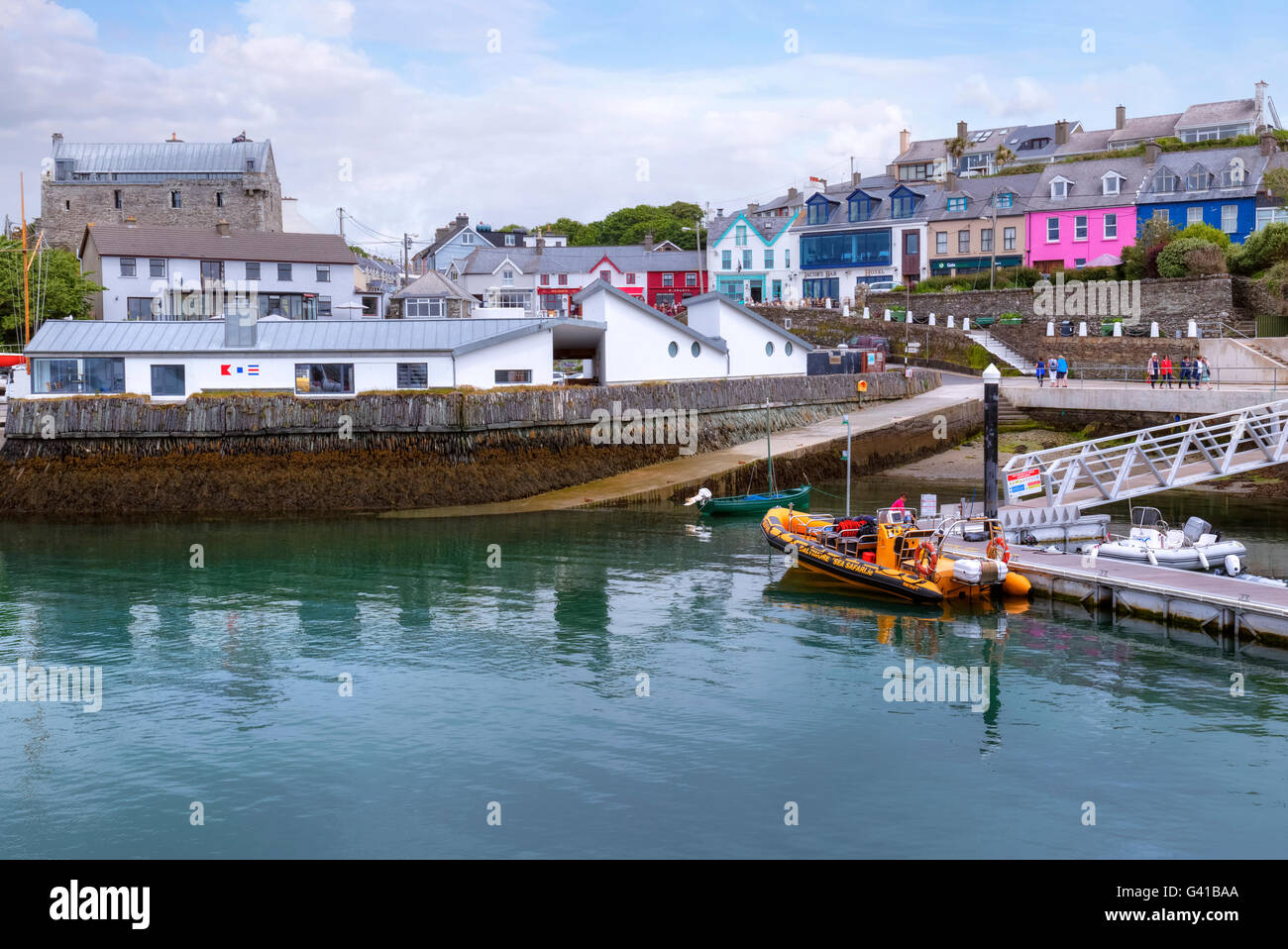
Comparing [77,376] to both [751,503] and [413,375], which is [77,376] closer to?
[413,375]

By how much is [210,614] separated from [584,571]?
33.4 feet

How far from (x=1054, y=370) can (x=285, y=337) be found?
38875 mm

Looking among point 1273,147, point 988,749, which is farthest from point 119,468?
point 1273,147

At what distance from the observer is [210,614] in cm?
3005

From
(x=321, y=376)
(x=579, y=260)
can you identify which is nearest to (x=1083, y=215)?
(x=579, y=260)

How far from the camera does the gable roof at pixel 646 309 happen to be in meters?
51.0

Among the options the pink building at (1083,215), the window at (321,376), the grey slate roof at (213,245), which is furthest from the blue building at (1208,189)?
the window at (321,376)

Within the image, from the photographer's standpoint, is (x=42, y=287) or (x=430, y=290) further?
(x=430, y=290)

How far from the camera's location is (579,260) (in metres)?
108

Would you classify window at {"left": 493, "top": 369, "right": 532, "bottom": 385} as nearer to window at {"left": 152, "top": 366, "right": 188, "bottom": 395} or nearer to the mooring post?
window at {"left": 152, "top": 366, "right": 188, "bottom": 395}

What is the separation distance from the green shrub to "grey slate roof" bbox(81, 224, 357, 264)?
164 feet

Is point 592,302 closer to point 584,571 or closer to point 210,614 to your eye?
point 584,571

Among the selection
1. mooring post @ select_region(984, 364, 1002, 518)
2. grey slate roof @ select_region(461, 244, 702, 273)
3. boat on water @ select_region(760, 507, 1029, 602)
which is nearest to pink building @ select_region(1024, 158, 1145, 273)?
grey slate roof @ select_region(461, 244, 702, 273)

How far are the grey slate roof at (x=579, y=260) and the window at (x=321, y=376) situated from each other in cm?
5988
